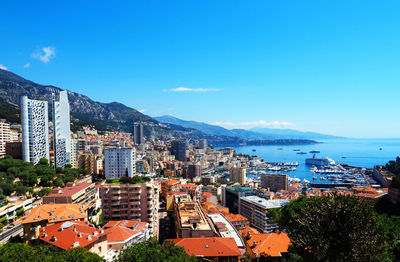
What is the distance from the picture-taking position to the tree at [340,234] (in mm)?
8680

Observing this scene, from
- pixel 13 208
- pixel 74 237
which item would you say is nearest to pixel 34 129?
pixel 13 208

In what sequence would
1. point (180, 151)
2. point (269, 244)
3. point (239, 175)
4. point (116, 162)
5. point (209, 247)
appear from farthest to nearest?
1. point (180, 151)
2. point (239, 175)
3. point (116, 162)
4. point (269, 244)
5. point (209, 247)

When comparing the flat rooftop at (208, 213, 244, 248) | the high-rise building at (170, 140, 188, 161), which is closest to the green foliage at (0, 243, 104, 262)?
the flat rooftop at (208, 213, 244, 248)

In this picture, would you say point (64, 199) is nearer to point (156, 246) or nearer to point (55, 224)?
point (55, 224)

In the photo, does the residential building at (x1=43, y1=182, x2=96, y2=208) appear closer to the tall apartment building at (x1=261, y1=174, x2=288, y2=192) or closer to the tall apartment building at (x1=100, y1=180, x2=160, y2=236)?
the tall apartment building at (x1=100, y1=180, x2=160, y2=236)

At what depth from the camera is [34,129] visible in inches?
1214

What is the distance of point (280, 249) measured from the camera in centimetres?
1556

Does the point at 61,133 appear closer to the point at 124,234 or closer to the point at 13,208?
the point at 13,208

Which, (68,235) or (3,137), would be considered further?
(3,137)

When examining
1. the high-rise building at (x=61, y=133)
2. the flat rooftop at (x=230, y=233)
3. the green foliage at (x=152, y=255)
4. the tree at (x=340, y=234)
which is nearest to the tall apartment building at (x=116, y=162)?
the high-rise building at (x=61, y=133)

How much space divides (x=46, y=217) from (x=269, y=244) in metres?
13.0

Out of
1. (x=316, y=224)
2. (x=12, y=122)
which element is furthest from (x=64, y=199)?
(x=12, y=122)

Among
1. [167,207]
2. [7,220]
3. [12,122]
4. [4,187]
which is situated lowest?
[167,207]

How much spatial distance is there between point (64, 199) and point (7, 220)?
3449 millimetres
